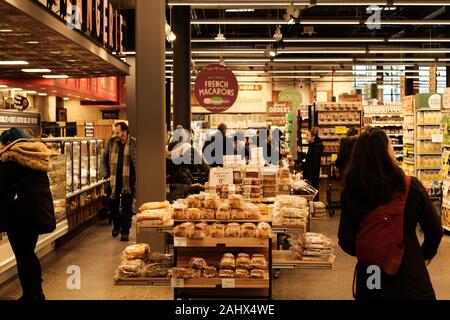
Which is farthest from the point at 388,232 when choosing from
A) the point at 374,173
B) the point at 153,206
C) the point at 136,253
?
the point at 153,206

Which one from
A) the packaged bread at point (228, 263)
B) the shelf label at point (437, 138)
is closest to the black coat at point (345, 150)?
the shelf label at point (437, 138)

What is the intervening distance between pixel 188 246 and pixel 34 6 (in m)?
3.05

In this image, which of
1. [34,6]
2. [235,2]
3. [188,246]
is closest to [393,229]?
[188,246]

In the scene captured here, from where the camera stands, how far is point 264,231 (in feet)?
16.7

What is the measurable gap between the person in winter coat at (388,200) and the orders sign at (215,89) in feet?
19.4

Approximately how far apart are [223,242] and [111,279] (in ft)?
8.17

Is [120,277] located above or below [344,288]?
above

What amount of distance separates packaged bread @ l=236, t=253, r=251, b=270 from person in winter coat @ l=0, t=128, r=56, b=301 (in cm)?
195

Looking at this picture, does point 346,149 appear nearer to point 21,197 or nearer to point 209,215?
point 209,215

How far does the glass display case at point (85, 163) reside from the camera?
10242mm

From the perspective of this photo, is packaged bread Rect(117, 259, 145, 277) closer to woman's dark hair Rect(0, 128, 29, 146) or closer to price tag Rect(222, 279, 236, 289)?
price tag Rect(222, 279, 236, 289)

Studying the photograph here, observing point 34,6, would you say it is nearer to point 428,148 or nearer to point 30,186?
point 30,186

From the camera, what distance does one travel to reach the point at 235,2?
10.3 m

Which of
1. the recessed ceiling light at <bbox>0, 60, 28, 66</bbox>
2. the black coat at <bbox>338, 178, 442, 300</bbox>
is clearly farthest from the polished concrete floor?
the recessed ceiling light at <bbox>0, 60, 28, 66</bbox>
